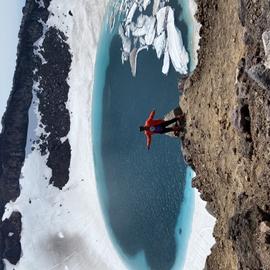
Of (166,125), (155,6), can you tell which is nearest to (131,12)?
(155,6)

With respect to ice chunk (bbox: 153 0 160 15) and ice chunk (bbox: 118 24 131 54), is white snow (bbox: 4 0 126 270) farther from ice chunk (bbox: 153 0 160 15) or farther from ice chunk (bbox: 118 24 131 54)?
ice chunk (bbox: 153 0 160 15)

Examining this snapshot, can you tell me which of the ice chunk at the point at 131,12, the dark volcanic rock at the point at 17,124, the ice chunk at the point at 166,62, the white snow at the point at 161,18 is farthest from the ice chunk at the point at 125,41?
the dark volcanic rock at the point at 17,124

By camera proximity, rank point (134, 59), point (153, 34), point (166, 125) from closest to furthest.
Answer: point (166, 125) → point (153, 34) → point (134, 59)

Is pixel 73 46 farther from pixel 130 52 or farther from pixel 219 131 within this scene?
pixel 219 131

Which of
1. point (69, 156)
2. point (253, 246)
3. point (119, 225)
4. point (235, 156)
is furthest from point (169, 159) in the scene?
point (253, 246)

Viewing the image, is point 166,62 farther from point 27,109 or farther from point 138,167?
point 27,109
